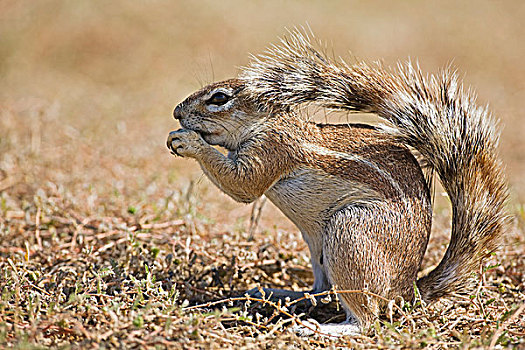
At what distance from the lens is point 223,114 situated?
335cm

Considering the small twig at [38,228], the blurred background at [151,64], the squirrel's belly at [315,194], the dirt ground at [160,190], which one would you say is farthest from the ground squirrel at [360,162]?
the small twig at [38,228]

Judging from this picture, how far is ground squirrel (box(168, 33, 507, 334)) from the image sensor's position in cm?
308

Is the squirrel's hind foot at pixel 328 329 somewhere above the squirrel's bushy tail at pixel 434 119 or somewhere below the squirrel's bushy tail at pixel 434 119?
below

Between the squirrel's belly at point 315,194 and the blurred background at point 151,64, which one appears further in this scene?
the blurred background at point 151,64

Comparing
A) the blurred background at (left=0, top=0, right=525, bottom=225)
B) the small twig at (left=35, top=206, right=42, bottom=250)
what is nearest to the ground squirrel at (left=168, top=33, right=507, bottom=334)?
the blurred background at (left=0, top=0, right=525, bottom=225)

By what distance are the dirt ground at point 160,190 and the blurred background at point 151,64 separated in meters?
0.04

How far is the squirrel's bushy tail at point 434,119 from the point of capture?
10.2 feet

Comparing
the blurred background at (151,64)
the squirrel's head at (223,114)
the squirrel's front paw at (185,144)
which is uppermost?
the blurred background at (151,64)

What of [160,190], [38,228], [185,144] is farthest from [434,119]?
[160,190]

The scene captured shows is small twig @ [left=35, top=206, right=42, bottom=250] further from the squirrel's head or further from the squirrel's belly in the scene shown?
the squirrel's belly

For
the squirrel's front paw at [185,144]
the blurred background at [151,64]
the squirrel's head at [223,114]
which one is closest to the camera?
the squirrel's front paw at [185,144]

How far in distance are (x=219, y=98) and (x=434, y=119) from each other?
50.4 inches

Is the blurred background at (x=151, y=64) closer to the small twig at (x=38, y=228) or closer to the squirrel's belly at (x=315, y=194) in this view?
the small twig at (x=38, y=228)

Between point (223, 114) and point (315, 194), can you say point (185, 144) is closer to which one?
point (223, 114)
